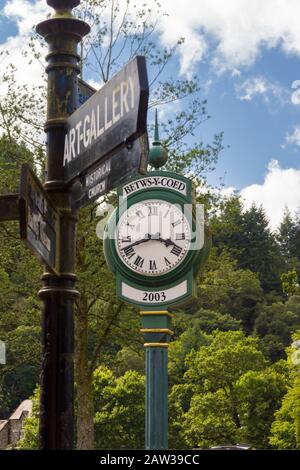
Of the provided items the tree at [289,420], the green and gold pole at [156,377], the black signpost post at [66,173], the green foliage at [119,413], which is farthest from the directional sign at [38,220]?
the green foliage at [119,413]

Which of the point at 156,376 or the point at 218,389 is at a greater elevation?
the point at 218,389

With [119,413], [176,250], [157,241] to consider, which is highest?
[119,413]

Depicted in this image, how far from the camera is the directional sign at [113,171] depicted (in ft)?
14.6

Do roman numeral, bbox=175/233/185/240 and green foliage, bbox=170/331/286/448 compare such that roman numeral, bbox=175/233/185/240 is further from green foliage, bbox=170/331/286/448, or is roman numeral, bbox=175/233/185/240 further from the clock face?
green foliage, bbox=170/331/286/448

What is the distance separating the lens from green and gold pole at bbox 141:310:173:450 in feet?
32.5

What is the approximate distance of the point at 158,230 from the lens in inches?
429

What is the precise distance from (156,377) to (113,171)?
19.4 ft

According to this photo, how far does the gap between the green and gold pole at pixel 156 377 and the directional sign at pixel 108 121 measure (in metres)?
5.53

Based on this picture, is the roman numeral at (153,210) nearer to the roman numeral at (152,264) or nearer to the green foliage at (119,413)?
the roman numeral at (152,264)

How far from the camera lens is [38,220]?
15.1 feet

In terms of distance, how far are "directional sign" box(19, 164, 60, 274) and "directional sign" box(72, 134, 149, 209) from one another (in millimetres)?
218

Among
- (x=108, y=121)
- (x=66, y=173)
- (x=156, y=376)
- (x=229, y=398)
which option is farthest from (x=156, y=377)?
(x=229, y=398)

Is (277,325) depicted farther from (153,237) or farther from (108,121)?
(108,121)

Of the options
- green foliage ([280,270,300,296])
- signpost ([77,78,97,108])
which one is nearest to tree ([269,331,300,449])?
green foliage ([280,270,300,296])
